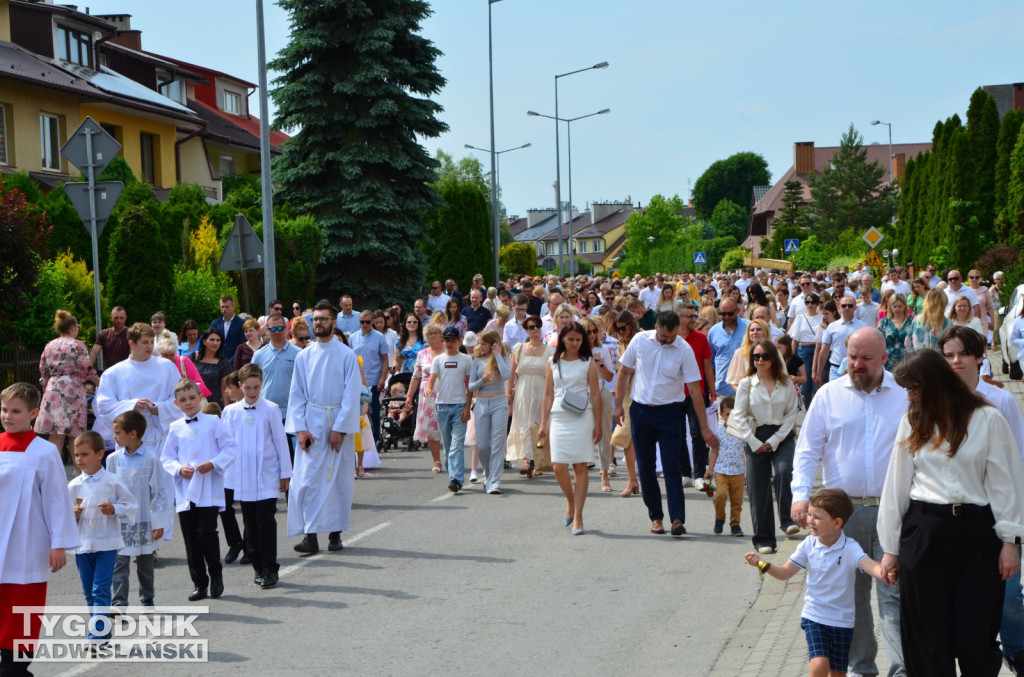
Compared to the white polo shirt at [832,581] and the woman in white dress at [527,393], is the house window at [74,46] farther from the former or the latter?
the white polo shirt at [832,581]

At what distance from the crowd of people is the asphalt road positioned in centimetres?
39

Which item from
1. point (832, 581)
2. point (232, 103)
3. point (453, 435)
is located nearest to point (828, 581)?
point (832, 581)

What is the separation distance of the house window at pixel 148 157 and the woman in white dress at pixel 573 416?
31189 millimetres

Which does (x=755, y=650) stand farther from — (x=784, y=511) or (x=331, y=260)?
(x=331, y=260)

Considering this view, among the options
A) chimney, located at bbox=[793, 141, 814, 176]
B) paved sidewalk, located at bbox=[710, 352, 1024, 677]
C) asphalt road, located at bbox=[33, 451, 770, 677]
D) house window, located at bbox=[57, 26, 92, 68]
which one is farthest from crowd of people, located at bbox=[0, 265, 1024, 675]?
chimney, located at bbox=[793, 141, 814, 176]

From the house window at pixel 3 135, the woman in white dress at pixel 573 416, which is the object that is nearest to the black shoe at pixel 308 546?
the woman in white dress at pixel 573 416

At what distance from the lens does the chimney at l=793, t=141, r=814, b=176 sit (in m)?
138

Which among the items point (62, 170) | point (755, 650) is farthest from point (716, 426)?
point (62, 170)

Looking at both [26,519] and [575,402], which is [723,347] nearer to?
[575,402]

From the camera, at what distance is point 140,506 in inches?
340

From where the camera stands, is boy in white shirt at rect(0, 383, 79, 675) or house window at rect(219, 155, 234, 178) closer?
boy in white shirt at rect(0, 383, 79, 675)

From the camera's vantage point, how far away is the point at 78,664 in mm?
7621

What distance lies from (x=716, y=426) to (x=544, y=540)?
3599 millimetres

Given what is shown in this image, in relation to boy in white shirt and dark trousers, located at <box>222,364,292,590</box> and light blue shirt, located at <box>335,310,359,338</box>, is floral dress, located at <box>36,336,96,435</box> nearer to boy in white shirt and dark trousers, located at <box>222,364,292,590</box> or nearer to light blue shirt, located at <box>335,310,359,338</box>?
boy in white shirt and dark trousers, located at <box>222,364,292,590</box>
